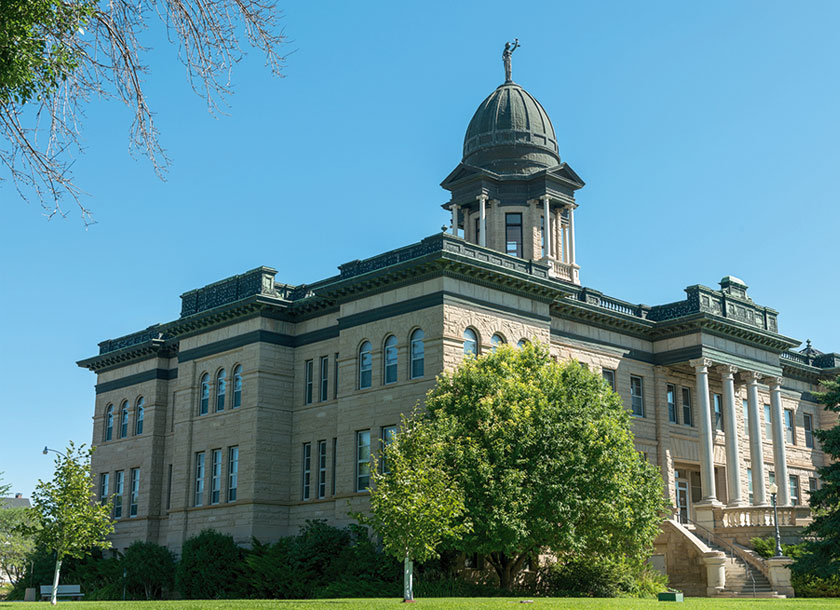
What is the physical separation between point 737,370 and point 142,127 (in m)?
41.9

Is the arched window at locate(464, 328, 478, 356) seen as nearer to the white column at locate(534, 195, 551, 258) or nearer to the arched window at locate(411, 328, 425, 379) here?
the arched window at locate(411, 328, 425, 379)

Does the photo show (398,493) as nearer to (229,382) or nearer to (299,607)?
(299,607)

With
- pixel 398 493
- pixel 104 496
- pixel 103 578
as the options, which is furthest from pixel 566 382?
pixel 104 496

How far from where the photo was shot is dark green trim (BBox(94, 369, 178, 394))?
169 ft

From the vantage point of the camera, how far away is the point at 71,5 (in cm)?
1050

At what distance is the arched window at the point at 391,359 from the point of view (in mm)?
39438

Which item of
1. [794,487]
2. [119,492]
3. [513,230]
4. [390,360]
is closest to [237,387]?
[390,360]

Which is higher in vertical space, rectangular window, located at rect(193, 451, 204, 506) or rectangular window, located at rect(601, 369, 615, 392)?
rectangular window, located at rect(601, 369, 615, 392)

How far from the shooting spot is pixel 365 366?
1607 inches

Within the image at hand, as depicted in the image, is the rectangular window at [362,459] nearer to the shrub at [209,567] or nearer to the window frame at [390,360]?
the window frame at [390,360]

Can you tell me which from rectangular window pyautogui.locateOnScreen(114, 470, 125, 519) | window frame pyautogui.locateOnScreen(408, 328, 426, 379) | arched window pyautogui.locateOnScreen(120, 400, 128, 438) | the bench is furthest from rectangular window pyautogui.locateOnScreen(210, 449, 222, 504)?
window frame pyautogui.locateOnScreen(408, 328, 426, 379)

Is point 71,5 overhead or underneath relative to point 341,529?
overhead

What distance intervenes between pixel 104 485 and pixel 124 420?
3634 millimetres

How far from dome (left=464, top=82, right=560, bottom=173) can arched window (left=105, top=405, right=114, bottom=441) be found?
2384 cm
